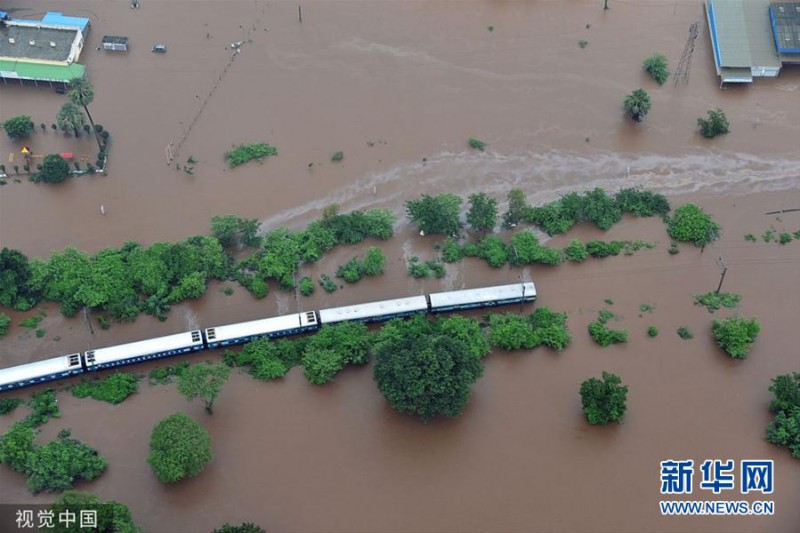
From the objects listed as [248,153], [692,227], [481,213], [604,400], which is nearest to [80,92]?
[248,153]

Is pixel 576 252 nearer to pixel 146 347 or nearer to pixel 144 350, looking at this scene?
pixel 146 347

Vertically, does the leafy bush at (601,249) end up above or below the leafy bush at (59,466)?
above

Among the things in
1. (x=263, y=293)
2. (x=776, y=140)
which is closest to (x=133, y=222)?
(x=263, y=293)

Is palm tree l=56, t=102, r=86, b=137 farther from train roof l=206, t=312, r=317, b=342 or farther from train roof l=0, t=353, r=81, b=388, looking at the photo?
train roof l=206, t=312, r=317, b=342

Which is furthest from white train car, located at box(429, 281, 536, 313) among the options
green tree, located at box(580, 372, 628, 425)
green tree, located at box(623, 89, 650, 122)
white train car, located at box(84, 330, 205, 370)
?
green tree, located at box(623, 89, 650, 122)

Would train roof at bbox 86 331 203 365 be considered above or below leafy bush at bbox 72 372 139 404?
above

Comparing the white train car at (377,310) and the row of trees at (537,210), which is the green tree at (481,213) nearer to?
the row of trees at (537,210)

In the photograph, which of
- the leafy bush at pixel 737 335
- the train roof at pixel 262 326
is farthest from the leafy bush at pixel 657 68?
the train roof at pixel 262 326
